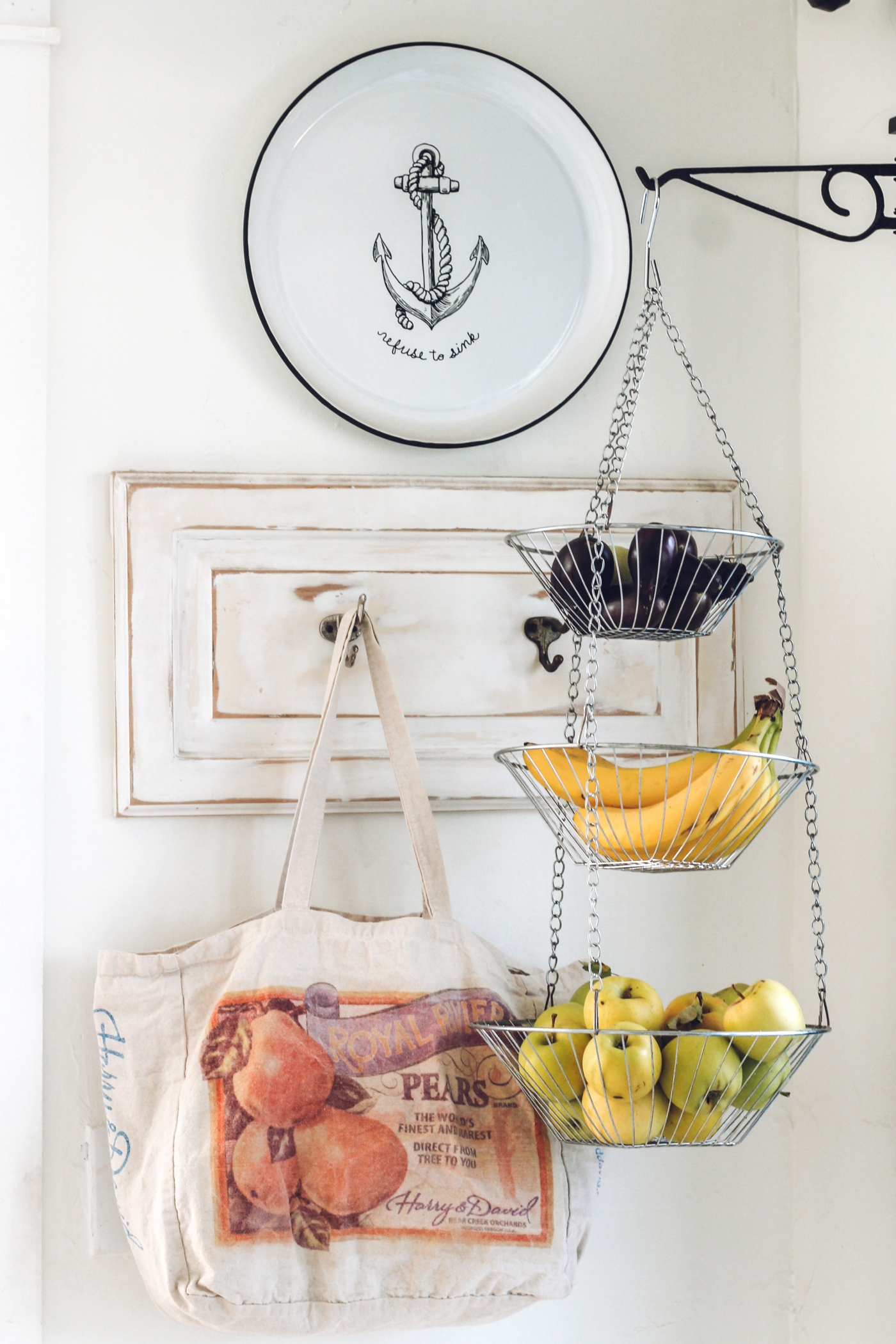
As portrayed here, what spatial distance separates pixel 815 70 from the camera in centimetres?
120

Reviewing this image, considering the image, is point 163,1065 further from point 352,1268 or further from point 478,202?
point 478,202

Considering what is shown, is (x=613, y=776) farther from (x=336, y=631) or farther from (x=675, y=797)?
(x=336, y=631)

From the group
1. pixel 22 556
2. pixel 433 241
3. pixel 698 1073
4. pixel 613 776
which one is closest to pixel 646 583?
pixel 613 776

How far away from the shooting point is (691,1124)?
2.92 ft

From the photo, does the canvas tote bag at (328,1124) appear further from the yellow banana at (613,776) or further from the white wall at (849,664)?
the white wall at (849,664)

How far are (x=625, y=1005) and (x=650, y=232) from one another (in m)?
0.72

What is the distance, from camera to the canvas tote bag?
947mm

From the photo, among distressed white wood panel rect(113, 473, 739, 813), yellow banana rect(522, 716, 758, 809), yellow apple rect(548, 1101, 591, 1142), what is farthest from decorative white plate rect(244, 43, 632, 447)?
yellow apple rect(548, 1101, 591, 1142)

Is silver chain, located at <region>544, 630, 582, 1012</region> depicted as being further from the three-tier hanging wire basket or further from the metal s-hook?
the metal s-hook

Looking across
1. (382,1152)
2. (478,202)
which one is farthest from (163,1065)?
(478,202)

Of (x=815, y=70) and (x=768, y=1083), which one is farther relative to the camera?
(x=815, y=70)

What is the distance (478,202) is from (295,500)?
36cm

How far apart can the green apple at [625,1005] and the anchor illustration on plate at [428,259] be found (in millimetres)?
673

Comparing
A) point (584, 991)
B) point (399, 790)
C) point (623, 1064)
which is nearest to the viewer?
point (623, 1064)
